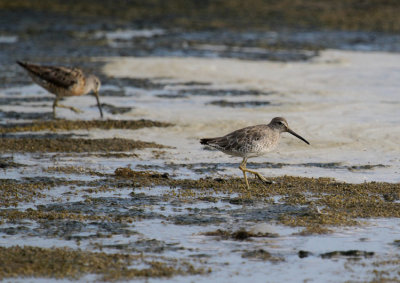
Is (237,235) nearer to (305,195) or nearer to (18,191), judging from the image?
(305,195)

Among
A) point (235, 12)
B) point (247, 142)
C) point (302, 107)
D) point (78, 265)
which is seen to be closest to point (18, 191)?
point (78, 265)

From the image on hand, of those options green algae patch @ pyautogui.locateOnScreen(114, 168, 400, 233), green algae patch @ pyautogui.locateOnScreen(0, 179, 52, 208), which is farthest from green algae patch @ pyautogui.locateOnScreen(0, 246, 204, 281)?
green algae patch @ pyautogui.locateOnScreen(0, 179, 52, 208)

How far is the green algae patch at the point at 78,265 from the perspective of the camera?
23.1 ft

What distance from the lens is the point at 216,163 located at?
38.8ft

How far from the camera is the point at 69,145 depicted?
41.6 feet

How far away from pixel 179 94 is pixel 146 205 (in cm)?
820

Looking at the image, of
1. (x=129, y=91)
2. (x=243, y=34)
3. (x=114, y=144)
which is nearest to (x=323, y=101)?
(x=129, y=91)

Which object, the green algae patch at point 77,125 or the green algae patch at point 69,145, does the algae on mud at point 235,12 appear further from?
the green algae patch at point 69,145

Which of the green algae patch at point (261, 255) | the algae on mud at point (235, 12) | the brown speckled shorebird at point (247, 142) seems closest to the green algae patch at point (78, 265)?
the green algae patch at point (261, 255)

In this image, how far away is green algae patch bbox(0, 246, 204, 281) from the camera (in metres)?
7.04

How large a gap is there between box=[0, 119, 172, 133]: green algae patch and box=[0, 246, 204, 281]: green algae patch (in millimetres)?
6627

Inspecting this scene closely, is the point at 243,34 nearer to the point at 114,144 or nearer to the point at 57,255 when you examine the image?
the point at 114,144

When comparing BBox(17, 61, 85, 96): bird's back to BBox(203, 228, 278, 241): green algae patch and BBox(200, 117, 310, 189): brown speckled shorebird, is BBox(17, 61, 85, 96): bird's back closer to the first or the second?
BBox(200, 117, 310, 189): brown speckled shorebird

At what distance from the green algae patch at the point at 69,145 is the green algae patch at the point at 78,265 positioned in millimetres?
4916
